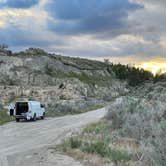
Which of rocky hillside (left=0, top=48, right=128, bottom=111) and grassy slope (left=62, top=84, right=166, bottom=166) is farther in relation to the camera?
rocky hillside (left=0, top=48, right=128, bottom=111)

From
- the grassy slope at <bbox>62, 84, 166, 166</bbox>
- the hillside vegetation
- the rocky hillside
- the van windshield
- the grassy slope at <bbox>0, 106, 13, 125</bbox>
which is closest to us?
the grassy slope at <bbox>62, 84, 166, 166</bbox>

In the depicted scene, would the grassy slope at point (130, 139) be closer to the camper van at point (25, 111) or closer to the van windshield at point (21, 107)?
the camper van at point (25, 111)

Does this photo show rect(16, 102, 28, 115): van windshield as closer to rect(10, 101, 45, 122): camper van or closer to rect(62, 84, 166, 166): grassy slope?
rect(10, 101, 45, 122): camper van

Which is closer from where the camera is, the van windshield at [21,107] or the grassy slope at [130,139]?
the grassy slope at [130,139]

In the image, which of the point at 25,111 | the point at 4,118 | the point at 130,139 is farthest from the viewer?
the point at 4,118

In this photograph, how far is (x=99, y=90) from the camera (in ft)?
313

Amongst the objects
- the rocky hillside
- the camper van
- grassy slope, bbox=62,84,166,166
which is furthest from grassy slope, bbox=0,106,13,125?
grassy slope, bbox=62,84,166,166

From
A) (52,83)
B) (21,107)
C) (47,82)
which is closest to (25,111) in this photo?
(21,107)

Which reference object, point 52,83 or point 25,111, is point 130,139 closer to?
point 25,111

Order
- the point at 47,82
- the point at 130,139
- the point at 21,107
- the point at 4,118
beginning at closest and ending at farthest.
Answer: the point at 130,139
the point at 21,107
the point at 4,118
the point at 47,82

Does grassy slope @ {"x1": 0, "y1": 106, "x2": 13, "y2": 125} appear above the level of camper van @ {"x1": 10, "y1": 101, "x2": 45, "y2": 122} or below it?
below

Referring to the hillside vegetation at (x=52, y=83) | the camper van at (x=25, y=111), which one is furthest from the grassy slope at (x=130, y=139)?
the hillside vegetation at (x=52, y=83)

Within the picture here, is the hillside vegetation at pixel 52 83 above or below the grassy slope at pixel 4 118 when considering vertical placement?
above

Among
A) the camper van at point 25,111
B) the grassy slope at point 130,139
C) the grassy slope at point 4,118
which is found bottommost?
the grassy slope at point 4,118
